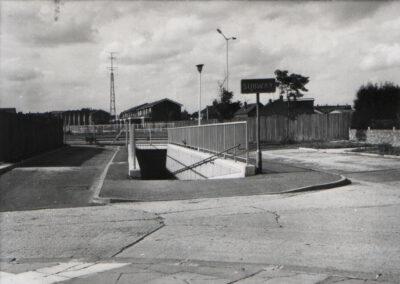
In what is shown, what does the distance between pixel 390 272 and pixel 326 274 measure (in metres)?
0.69

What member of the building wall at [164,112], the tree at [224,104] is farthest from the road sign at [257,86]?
the building wall at [164,112]

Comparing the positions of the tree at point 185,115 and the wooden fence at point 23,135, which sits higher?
the tree at point 185,115

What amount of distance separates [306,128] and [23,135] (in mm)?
22400

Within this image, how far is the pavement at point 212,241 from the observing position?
5.53m

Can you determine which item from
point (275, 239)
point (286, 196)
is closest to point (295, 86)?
point (286, 196)

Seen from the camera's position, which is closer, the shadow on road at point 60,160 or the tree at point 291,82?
the shadow on road at point 60,160

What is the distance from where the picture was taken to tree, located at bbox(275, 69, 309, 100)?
65.4 meters

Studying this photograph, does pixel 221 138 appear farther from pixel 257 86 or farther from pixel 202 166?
pixel 257 86

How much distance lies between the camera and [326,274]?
532 centimetres

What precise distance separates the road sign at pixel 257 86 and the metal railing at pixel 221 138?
1059mm

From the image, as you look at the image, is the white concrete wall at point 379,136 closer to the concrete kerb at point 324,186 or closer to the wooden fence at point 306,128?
the wooden fence at point 306,128

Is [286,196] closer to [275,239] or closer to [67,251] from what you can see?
[275,239]

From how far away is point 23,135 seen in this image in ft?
72.2

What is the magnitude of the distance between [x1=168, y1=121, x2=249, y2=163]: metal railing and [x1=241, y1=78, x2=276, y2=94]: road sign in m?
1.06
